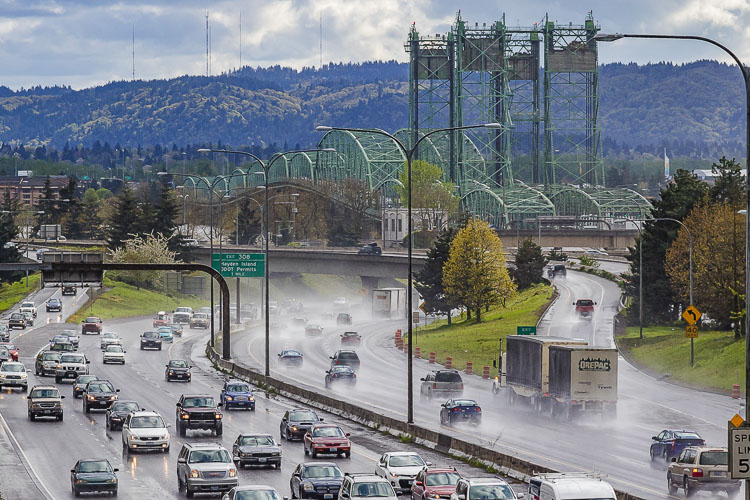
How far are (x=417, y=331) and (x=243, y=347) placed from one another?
64.6 feet

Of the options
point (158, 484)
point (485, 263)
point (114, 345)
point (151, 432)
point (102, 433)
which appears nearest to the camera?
point (158, 484)

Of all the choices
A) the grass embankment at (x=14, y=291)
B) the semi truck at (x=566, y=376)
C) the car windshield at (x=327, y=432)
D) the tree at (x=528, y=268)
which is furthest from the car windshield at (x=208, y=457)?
the grass embankment at (x=14, y=291)

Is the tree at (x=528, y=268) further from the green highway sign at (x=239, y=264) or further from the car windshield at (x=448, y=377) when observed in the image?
the car windshield at (x=448, y=377)

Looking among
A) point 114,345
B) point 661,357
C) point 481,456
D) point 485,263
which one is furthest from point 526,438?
point 485,263

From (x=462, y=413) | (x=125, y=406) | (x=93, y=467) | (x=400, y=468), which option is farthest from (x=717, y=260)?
(x=93, y=467)

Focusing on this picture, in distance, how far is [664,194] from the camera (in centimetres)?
10312

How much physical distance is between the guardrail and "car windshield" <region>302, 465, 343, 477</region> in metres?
5.72

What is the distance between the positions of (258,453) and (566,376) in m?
18.8

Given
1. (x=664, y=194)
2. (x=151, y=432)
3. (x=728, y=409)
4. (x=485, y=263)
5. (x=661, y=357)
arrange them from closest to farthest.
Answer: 1. (x=151, y=432)
2. (x=728, y=409)
3. (x=661, y=357)
4. (x=664, y=194)
5. (x=485, y=263)

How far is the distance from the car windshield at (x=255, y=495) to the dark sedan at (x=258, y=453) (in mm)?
11603

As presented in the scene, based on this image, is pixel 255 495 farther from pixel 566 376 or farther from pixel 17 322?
pixel 17 322

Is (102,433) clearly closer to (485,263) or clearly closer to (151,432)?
(151,432)

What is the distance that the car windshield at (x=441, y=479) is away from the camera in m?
32.5

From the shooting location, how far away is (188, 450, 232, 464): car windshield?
36562 mm
